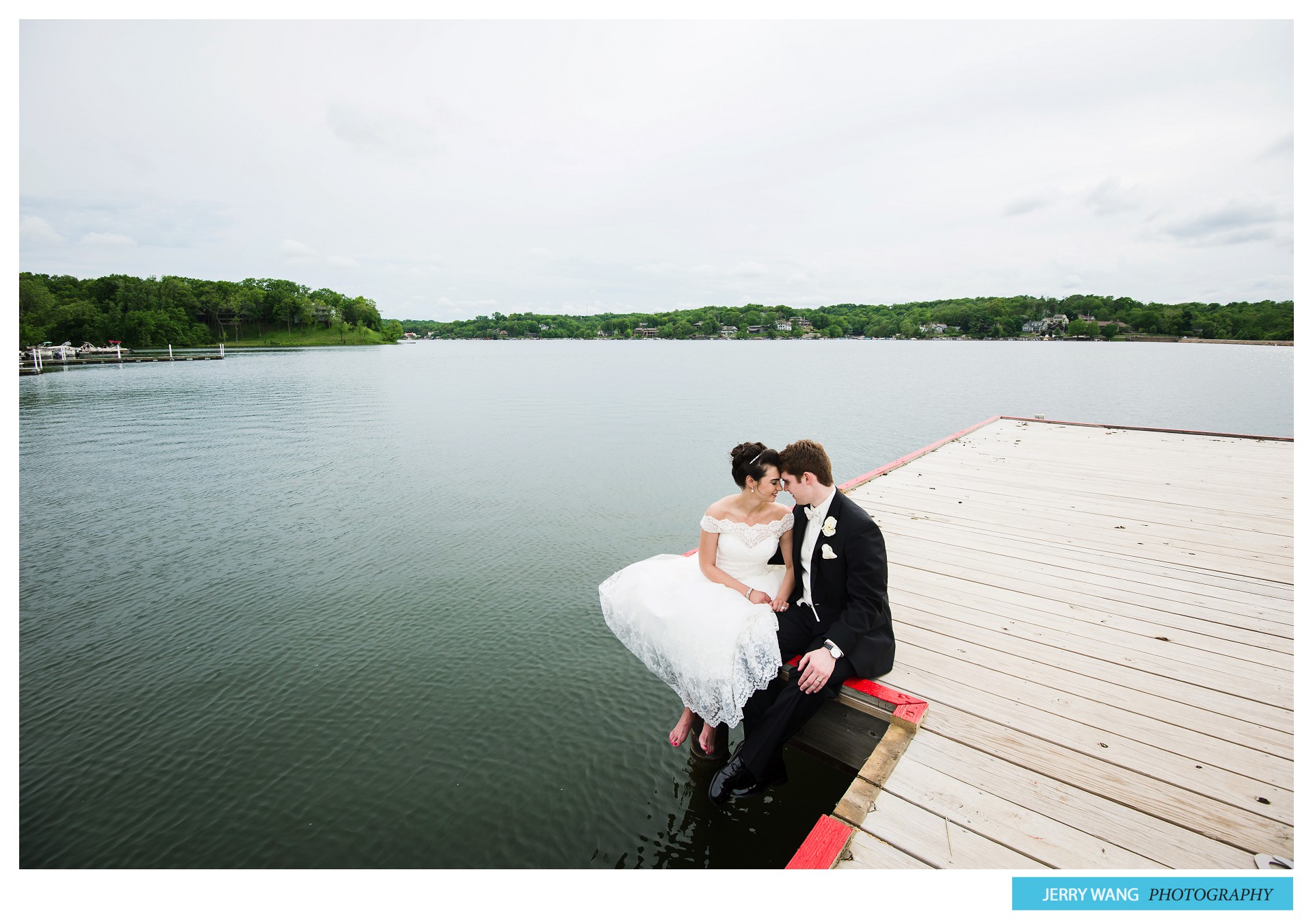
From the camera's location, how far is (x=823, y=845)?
268 centimetres

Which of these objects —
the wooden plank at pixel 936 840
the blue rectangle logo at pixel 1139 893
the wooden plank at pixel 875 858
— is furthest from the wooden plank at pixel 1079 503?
the wooden plank at pixel 875 858

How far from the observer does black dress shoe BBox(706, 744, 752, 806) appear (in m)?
3.73

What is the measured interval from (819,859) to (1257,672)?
11.6 feet

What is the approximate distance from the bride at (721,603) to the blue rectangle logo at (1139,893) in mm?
1576

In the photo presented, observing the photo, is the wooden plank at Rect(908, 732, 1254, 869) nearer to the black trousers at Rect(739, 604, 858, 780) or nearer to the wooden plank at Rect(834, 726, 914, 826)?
the wooden plank at Rect(834, 726, 914, 826)

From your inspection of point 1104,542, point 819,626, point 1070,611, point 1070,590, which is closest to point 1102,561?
point 1104,542

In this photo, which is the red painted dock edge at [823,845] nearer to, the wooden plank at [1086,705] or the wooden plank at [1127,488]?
the wooden plank at [1086,705]

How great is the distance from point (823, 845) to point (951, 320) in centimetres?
15269

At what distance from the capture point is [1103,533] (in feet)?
21.5

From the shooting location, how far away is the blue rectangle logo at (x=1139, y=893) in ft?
8.18

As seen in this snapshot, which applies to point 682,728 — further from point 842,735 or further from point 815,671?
point 815,671

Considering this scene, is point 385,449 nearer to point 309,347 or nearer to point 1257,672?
point 1257,672

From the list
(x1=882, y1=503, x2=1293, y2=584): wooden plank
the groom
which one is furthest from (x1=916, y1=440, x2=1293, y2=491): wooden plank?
the groom

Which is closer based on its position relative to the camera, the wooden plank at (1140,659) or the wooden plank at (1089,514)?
the wooden plank at (1140,659)
